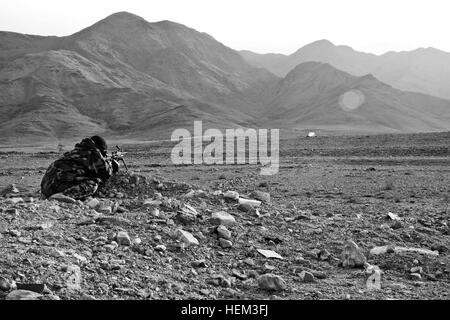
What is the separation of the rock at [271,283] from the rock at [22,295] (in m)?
2.21

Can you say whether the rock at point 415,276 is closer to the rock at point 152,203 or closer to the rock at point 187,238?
the rock at point 187,238

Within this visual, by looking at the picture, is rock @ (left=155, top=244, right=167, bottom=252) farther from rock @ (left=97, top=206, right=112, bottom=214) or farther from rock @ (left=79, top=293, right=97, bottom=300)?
rock @ (left=97, top=206, right=112, bottom=214)

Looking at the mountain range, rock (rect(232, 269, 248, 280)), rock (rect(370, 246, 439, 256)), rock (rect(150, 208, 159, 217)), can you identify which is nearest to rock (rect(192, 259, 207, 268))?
rock (rect(232, 269, 248, 280))

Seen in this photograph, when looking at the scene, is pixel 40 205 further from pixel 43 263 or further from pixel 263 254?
pixel 263 254

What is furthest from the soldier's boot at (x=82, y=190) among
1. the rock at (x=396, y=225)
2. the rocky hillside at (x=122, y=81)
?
the rocky hillside at (x=122, y=81)

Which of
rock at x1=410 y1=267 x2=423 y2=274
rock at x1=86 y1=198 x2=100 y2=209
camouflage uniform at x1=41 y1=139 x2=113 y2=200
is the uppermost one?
camouflage uniform at x1=41 y1=139 x2=113 y2=200

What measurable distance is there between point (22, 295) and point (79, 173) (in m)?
5.58

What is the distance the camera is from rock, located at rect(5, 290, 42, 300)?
4.33 meters

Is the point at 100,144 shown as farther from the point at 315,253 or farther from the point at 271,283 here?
the point at 271,283

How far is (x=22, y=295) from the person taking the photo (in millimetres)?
4367

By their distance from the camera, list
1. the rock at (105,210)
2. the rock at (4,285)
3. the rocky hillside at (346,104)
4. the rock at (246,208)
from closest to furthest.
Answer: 1. the rock at (4,285)
2. the rock at (105,210)
3. the rock at (246,208)
4. the rocky hillside at (346,104)

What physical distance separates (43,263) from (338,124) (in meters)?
79.7

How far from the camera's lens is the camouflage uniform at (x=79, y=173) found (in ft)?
31.1
